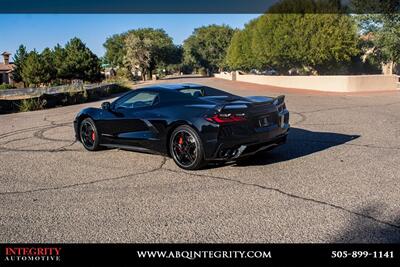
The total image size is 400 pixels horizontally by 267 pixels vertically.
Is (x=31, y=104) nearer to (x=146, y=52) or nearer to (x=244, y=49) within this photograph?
(x=244, y=49)

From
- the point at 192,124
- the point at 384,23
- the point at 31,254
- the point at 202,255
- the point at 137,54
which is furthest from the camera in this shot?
the point at 137,54

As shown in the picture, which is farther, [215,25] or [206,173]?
[215,25]

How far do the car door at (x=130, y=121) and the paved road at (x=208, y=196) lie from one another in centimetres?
38

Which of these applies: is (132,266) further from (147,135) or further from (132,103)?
(132,103)

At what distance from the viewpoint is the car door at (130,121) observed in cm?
672

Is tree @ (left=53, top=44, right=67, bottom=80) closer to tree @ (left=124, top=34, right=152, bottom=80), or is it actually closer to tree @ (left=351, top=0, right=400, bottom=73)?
tree @ (left=124, top=34, right=152, bottom=80)

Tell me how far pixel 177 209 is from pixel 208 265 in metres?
1.31

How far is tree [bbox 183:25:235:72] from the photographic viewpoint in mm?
113188

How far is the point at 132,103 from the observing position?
7223mm

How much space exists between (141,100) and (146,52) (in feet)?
293

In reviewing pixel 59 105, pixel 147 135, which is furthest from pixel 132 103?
pixel 59 105

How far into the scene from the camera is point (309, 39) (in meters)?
32.5

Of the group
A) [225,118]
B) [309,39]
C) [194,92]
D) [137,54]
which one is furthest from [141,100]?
[137,54]

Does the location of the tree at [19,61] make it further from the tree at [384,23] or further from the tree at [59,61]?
the tree at [384,23]
